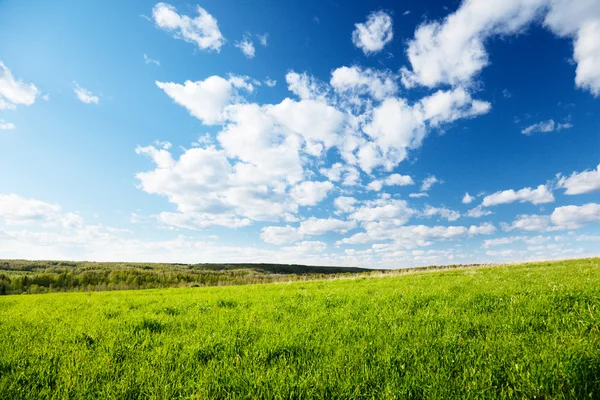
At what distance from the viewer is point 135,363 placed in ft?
15.5

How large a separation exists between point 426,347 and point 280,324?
3250 mm

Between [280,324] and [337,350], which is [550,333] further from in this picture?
[280,324]

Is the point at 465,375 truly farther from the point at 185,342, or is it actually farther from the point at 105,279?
the point at 105,279

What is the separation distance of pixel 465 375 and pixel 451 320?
2.76 m

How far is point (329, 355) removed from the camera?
4730 millimetres

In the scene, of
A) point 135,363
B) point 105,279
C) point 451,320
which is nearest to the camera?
point 135,363

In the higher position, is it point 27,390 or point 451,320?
point 451,320

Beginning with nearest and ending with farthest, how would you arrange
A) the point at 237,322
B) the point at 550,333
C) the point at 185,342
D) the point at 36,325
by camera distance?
the point at 550,333
the point at 185,342
the point at 237,322
the point at 36,325

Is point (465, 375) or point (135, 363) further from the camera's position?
point (135, 363)

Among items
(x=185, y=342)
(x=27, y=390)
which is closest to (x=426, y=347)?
(x=185, y=342)

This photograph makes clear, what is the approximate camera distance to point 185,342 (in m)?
5.71

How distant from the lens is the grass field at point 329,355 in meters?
3.67

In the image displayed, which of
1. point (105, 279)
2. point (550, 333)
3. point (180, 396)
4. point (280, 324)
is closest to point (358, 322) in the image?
point (280, 324)

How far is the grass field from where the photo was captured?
3.67 metres
